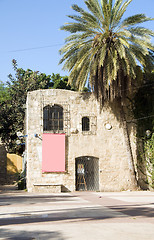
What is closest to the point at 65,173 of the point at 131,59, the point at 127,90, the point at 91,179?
the point at 91,179

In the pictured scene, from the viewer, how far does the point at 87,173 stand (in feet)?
76.5

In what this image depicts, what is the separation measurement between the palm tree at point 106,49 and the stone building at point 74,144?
911 mm

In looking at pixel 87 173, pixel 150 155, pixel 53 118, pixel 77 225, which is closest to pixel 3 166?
pixel 53 118

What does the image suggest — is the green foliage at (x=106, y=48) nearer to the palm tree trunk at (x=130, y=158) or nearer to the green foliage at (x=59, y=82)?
the palm tree trunk at (x=130, y=158)

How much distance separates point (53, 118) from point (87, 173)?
4404 millimetres

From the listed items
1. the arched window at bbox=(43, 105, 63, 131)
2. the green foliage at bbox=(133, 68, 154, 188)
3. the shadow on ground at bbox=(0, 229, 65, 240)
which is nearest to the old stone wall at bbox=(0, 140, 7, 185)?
the arched window at bbox=(43, 105, 63, 131)

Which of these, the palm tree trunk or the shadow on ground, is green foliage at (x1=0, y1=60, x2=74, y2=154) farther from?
the shadow on ground

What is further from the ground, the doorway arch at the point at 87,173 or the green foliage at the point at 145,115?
the green foliage at the point at 145,115

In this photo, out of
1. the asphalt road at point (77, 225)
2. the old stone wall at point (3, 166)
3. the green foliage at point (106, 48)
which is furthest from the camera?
the old stone wall at point (3, 166)

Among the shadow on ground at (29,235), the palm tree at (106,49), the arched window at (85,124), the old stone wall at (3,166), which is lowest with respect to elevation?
the shadow on ground at (29,235)

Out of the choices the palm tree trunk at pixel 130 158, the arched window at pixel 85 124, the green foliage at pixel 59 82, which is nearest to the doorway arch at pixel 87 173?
the arched window at pixel 85 124

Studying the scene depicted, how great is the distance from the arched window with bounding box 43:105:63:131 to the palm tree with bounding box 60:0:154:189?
89.0 inches

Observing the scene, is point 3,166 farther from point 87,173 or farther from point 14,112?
point 87,173

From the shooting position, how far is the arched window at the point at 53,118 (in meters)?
23.5
